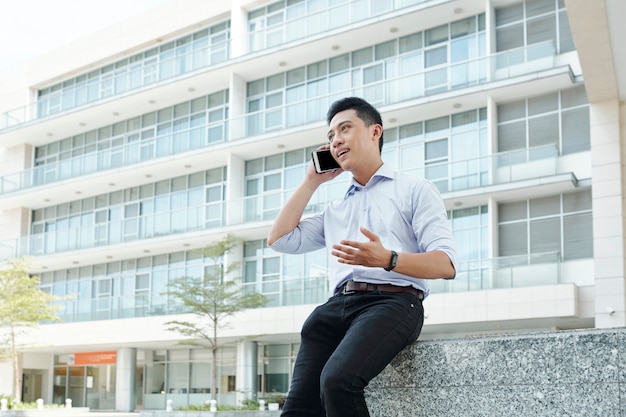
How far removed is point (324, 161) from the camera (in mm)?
3633

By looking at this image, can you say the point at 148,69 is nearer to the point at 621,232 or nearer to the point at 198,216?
the point at 198,216

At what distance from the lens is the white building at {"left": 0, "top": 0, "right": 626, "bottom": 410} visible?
2423 centimetres

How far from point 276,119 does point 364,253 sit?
28211 millimetres

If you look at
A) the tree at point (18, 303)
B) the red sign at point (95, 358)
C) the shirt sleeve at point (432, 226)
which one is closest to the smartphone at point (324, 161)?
the shirt sleeve at point (432, 226)

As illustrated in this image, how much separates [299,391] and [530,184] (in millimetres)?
22190

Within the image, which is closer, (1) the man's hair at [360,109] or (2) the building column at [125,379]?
(1) the man's hair at [360,109]

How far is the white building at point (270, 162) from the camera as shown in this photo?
79.5ft

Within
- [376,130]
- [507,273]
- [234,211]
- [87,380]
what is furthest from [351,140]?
[87,380]

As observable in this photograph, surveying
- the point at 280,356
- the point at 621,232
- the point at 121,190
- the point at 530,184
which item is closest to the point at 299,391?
the point at 621,232

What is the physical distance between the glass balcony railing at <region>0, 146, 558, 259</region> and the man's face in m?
21.9

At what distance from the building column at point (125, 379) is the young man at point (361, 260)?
108 ft

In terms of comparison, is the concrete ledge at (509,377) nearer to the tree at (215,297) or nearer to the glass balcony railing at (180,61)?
the tree at (215,297)

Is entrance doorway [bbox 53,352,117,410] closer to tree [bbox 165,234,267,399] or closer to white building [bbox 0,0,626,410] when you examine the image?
white building [bbox 0,0,626,410]

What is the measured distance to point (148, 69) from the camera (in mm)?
35031
